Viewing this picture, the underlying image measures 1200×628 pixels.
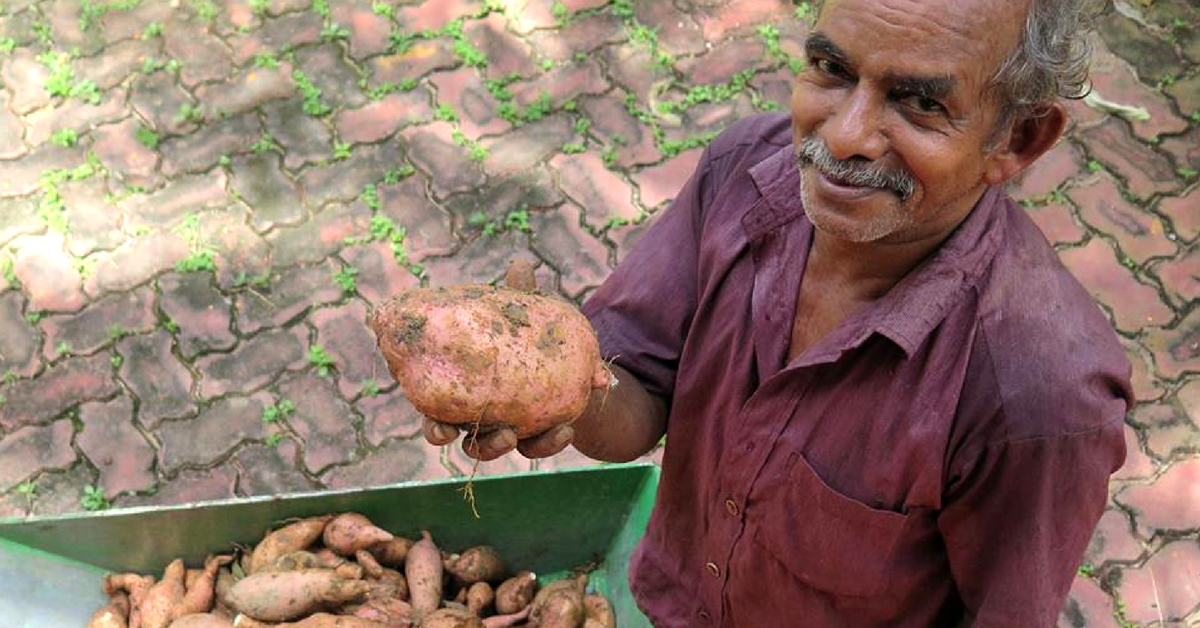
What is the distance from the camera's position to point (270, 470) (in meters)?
4.03

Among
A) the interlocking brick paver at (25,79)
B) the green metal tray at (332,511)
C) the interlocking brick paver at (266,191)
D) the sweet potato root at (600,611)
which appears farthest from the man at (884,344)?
the interlocking brick paver at (25,79)

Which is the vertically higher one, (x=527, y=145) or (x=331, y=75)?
(x=331, y=75)

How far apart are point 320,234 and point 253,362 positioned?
67 cm

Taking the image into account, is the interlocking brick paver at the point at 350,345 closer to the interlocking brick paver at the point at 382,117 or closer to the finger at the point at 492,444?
the interlocking brick paver at the point at 382,117

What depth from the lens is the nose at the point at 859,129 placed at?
1.67 meters

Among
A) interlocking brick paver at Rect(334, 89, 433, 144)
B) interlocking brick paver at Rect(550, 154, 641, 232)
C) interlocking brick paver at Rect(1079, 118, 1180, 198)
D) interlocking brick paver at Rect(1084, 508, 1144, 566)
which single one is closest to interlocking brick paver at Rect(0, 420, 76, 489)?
interlocking brick paver at Rect(334, 89, 433, 144)

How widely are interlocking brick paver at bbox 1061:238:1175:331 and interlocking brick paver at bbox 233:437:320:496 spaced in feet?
10.9

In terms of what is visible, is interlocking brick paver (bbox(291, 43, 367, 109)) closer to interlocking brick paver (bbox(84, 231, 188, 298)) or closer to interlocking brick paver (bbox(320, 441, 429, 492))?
interlocking brick paver (bbox(84, 231, 188, 298))

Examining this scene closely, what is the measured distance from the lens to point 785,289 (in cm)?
196

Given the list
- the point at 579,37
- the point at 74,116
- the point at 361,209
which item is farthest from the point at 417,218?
the point at 74,116

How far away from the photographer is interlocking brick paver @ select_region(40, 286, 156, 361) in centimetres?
428

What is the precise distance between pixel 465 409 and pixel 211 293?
2938 mm

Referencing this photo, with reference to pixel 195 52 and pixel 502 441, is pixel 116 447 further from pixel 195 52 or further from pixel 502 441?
pixel 502 441

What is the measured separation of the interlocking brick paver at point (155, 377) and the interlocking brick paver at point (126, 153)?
2.81 ft
